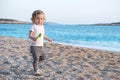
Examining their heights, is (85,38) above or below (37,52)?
below

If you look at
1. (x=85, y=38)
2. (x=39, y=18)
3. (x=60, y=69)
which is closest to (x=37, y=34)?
(x=39, y=18)

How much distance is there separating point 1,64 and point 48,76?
236 centimetres

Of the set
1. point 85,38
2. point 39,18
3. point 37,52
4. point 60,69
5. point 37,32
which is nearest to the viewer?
point 39,18

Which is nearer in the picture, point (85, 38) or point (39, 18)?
point (39, 18)

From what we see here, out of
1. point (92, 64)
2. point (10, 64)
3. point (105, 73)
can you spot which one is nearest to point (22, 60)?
point (10, 64)

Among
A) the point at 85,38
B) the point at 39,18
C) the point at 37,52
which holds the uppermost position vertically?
the point at 39,18

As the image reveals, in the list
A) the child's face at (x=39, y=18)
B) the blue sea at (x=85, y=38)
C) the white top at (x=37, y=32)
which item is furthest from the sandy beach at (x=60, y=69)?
the blue sea at (x=85, y=38)

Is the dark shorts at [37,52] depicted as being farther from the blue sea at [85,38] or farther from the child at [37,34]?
the blue sea at [85,38]

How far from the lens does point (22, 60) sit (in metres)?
12.0

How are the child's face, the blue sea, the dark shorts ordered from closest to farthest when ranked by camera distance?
1. the child's face
2. the dark shorts
3. the blue sea

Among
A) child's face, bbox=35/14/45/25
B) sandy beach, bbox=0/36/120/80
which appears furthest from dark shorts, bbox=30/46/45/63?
child's face, bbox=35/14/45/25

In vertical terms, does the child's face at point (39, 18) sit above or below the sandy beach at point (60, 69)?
above

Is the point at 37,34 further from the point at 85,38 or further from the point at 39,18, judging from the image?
the point at 85,38

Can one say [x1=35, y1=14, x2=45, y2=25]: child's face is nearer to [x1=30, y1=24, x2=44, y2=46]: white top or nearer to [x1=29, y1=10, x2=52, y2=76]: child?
[x1=29, y1=10, x2=52, y2=76]: child
